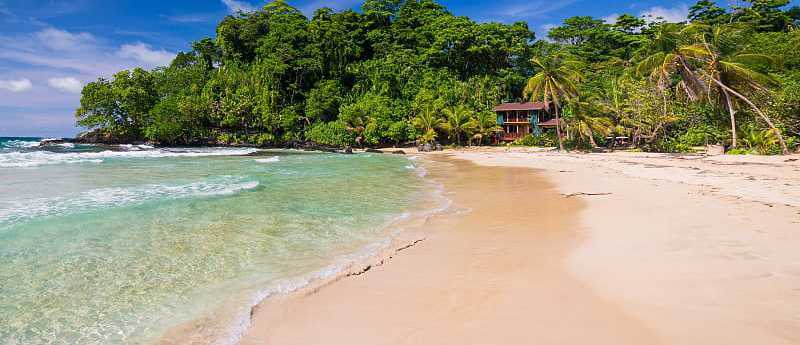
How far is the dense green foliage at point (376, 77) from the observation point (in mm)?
42062

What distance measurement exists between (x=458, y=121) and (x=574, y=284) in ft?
123

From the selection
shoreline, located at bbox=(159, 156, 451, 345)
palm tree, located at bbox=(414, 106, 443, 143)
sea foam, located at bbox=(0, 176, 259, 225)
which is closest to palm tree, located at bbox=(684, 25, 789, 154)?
palm tree, located at bbox=(414, 106, 443, 143)

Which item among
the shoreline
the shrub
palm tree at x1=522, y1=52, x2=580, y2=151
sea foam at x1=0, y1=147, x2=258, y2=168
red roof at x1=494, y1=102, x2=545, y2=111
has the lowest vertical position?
the shoreline

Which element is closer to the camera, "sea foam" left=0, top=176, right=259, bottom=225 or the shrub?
"sea foam" left=0, top=176, right=259, bottom=225

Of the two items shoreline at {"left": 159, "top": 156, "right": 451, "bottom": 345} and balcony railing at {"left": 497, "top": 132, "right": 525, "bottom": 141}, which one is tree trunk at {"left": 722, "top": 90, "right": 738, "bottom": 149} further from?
shoreline at {"left": 159, "top": 156, "right": 451, "bottom": 345}

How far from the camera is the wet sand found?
346cm

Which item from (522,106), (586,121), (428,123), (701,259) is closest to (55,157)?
(428,123)

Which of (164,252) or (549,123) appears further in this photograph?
(549,123)

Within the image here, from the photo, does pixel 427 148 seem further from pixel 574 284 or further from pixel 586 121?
pixel 574 284

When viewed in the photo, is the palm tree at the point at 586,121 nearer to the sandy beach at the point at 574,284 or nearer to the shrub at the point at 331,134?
the shrub at the point at 331,134

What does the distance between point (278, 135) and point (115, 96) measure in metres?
20.5

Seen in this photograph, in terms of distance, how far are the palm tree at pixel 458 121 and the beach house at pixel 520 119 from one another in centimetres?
348

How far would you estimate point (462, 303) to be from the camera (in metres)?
4.11

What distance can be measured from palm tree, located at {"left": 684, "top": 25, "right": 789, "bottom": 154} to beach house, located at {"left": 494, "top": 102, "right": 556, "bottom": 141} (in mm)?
17118
